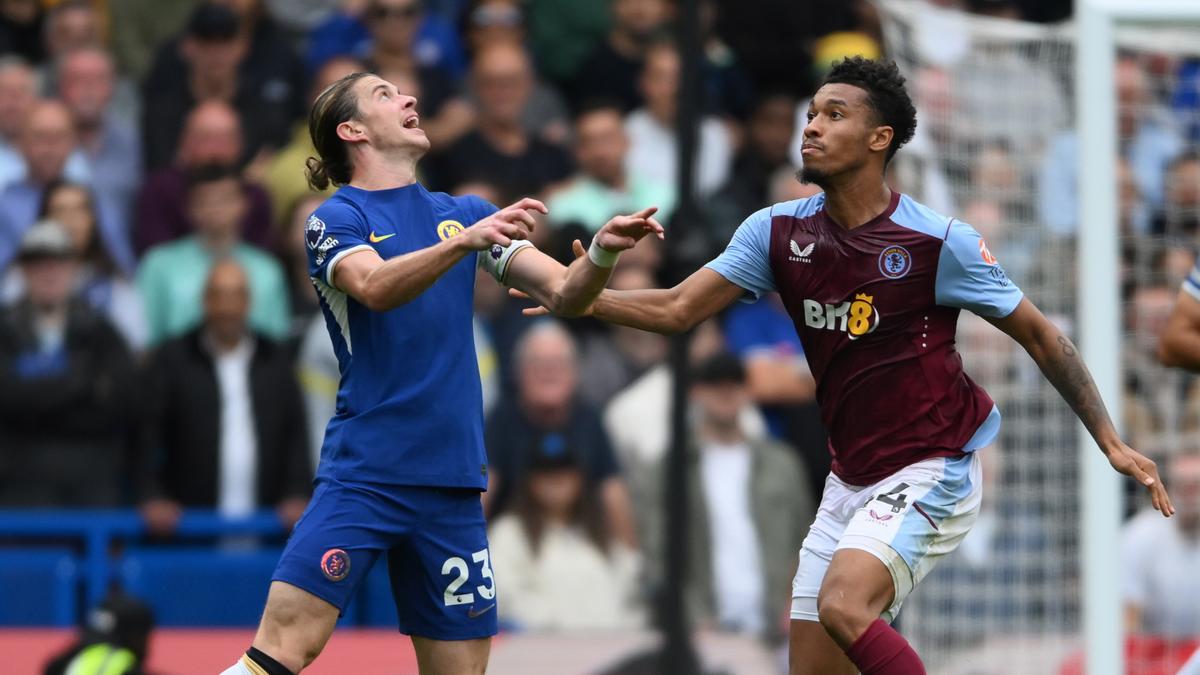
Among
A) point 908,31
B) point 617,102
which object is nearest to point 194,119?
point 617,102

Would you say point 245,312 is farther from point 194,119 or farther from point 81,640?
point 81,640

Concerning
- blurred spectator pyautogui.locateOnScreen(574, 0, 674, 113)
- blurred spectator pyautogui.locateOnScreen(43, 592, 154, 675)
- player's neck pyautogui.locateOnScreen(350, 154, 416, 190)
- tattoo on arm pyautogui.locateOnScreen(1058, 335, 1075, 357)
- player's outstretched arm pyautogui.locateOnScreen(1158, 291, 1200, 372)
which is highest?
blurred spectator pyautogui.locateOnScreen(574, 0, 674, 113)

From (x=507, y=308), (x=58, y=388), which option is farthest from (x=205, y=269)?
(x=507, y=308)

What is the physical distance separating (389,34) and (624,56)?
1614 mm

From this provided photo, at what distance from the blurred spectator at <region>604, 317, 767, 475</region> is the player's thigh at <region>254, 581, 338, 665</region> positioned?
4530 millimetres

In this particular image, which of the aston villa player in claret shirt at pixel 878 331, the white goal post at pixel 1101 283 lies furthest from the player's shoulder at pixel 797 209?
the white goal post at pixel 1101 283

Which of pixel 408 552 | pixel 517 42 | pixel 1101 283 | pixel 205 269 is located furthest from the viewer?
pixel 517 42

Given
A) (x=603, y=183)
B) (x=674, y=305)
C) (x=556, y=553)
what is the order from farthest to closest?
(x=603, y=183) < (x=556, y=553) < (x=674, y=305)

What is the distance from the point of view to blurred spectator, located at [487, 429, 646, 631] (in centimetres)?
1029

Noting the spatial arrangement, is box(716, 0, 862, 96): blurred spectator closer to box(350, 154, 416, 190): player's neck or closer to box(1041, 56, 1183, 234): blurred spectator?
box(1041, 56, 1183, 234): blurred spectator

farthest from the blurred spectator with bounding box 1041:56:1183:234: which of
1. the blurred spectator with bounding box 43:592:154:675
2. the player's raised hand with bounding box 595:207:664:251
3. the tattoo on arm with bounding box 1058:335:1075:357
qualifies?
the blurred spectator with bounding box 43:592:154:675

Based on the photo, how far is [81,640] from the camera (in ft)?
26.6

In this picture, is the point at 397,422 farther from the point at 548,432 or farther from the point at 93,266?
the point at 93,266

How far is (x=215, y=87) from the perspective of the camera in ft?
39.8
